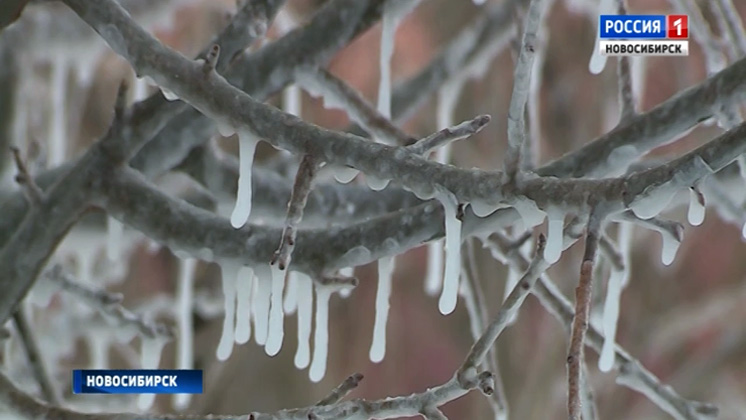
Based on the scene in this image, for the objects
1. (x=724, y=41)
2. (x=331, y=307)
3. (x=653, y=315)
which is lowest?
(x=724, y=41)

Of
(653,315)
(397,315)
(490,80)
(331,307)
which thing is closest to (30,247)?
(490,80)

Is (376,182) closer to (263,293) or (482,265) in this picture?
(263,293)

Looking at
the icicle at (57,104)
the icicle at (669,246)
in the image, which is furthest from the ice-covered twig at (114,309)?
the icicle at (57,104)

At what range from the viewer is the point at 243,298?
0.73 m

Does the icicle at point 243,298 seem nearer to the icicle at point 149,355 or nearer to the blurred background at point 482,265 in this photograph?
the icicle at point 149,355

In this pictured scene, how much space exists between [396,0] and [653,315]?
5.78 ft

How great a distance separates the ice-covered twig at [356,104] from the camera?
814 mm

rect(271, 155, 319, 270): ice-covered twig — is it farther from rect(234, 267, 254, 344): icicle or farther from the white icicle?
the white icicle

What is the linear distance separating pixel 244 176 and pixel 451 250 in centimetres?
15

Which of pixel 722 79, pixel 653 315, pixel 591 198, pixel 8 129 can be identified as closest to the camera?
pixel 591 198

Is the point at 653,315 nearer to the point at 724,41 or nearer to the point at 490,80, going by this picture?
the point at 490,80

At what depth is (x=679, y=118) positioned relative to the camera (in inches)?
26.3

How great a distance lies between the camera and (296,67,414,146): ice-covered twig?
81 cm
